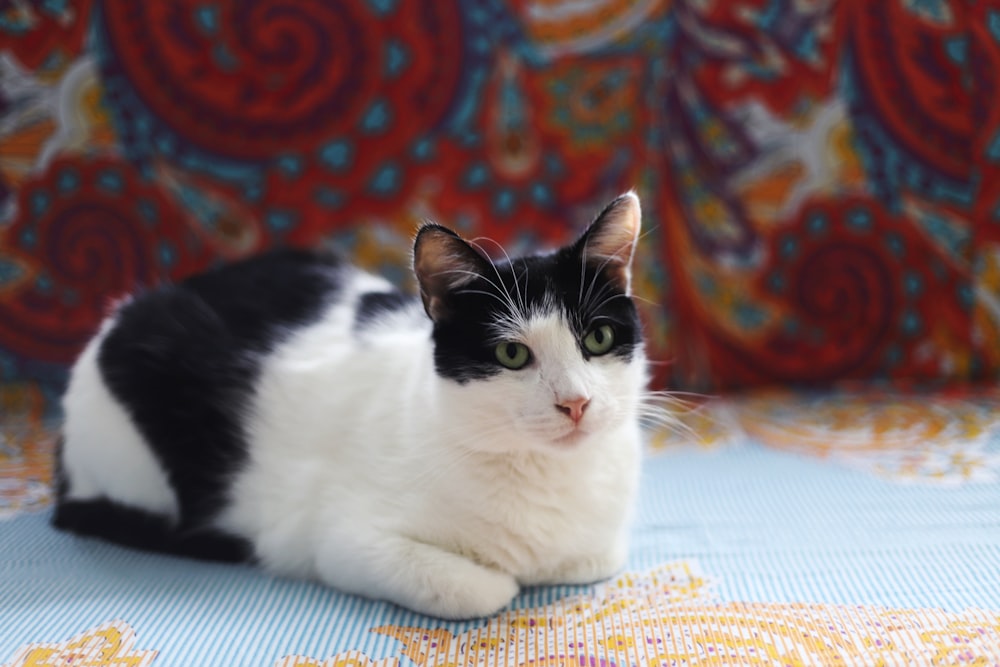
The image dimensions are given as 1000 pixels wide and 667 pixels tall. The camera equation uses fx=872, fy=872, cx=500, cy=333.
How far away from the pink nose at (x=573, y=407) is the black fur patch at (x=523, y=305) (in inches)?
3.2

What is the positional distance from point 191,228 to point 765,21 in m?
1.26

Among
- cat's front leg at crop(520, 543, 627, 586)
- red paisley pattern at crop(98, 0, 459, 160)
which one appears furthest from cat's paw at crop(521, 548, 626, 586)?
red paisley pattern at crop(98, 0, 459, 160)

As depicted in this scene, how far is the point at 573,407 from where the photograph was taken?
983 mm

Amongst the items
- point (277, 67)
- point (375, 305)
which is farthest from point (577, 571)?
point (277, 67)

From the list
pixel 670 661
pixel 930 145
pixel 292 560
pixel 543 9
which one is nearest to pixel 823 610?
pixel 670 661

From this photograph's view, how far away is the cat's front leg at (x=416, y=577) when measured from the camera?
1.05 m

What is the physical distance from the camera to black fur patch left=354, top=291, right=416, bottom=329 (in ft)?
4.46

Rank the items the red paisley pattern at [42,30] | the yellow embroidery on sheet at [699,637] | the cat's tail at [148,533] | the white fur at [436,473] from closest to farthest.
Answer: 1. the yellow embroidery on sheet at [699,637]
2. the white fur at [436,473]
3. the cat's tail at [148,533]
4. the red paisley pattern at [42,30]

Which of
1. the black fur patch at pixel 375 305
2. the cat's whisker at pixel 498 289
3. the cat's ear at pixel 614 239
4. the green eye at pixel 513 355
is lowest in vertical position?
the black fur patch at pixel 375 305

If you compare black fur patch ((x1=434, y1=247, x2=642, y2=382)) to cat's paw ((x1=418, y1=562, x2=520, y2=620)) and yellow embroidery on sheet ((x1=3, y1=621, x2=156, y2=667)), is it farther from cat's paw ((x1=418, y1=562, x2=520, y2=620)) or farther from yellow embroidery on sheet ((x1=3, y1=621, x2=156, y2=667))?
yellow embroidery on sheet ((x1=3, y1=621, x2=156, y2=667))

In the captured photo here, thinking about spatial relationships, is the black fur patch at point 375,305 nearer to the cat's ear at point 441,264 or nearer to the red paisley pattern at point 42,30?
the cat's ear at point 441,264

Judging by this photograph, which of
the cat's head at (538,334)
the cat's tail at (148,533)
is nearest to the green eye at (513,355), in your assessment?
the cat's head at (538,334)

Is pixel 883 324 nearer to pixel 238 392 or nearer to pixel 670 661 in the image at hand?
pixel 670 661

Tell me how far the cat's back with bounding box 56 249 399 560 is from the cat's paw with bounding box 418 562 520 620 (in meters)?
0.40
